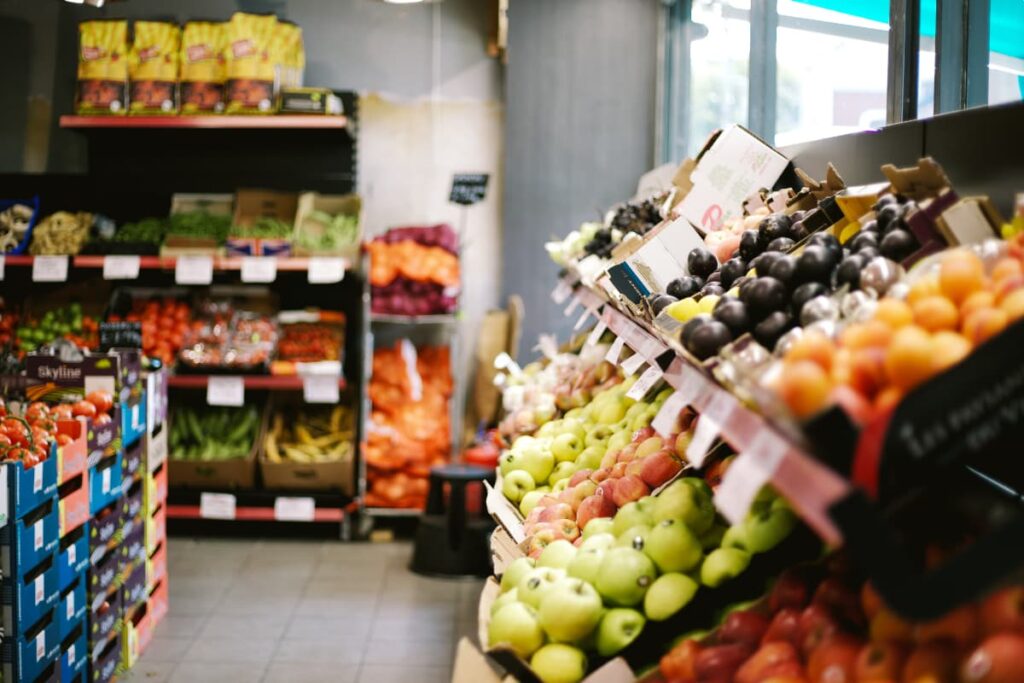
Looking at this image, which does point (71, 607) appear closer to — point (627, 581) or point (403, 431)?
point (627, 581)

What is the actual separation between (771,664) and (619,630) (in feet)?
1.33

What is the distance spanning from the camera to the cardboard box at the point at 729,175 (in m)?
3.25

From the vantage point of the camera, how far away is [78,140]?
20.4ft

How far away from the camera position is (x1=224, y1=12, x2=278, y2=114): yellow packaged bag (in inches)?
221

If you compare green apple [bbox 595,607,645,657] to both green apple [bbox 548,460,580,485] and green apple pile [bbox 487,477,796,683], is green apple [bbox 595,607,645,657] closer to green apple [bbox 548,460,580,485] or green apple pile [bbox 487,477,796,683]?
green apple pile [bbox 487,477,796,683]

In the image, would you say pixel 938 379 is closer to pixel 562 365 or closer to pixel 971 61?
pixel 971 61

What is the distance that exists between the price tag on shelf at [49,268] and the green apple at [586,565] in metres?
4.36

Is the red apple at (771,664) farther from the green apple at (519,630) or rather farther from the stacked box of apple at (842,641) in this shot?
the green apple at (519,630)

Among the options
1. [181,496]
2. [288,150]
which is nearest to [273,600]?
[181,496]

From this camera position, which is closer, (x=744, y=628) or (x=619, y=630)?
(x=744, y=628)

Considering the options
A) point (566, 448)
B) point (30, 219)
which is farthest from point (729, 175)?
point (30, 219)

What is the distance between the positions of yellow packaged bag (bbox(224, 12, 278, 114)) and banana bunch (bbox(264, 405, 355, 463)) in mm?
1748

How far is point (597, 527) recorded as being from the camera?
7.45 feet

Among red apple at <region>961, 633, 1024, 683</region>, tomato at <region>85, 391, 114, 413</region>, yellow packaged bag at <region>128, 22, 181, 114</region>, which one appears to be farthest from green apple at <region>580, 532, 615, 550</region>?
yellow packaged bag at <region>128, 22, 181, 114</region>
